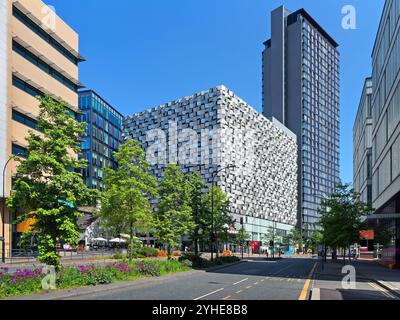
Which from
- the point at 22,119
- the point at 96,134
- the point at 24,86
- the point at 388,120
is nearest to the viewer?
the point at 388,120

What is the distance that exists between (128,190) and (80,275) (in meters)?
11.2

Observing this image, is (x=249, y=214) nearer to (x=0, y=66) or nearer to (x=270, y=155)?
(x=270, y=155)

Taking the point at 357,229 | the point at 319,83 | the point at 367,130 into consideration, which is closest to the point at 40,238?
the point at 357,229

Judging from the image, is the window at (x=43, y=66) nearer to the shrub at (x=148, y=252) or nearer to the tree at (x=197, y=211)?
the shrub at (x=148, y=252)

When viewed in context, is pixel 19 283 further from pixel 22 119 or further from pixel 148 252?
pixel 22 119

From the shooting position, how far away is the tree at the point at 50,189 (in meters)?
19.1

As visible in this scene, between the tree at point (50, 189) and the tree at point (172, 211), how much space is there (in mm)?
18580

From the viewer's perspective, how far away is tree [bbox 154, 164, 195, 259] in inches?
1542

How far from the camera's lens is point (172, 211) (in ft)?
130

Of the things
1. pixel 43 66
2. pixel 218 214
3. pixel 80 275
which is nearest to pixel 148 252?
pixel 218 214

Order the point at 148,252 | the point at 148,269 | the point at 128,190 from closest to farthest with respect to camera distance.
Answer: the point at 148,269 → the point at 128,190 → the point at 148,252

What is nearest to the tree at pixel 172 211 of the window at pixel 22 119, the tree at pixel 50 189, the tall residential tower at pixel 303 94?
the tree at pixel 50 189

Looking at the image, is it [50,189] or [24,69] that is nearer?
[50,189]

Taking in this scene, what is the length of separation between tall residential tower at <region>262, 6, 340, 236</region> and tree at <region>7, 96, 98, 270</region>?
15456 cm
